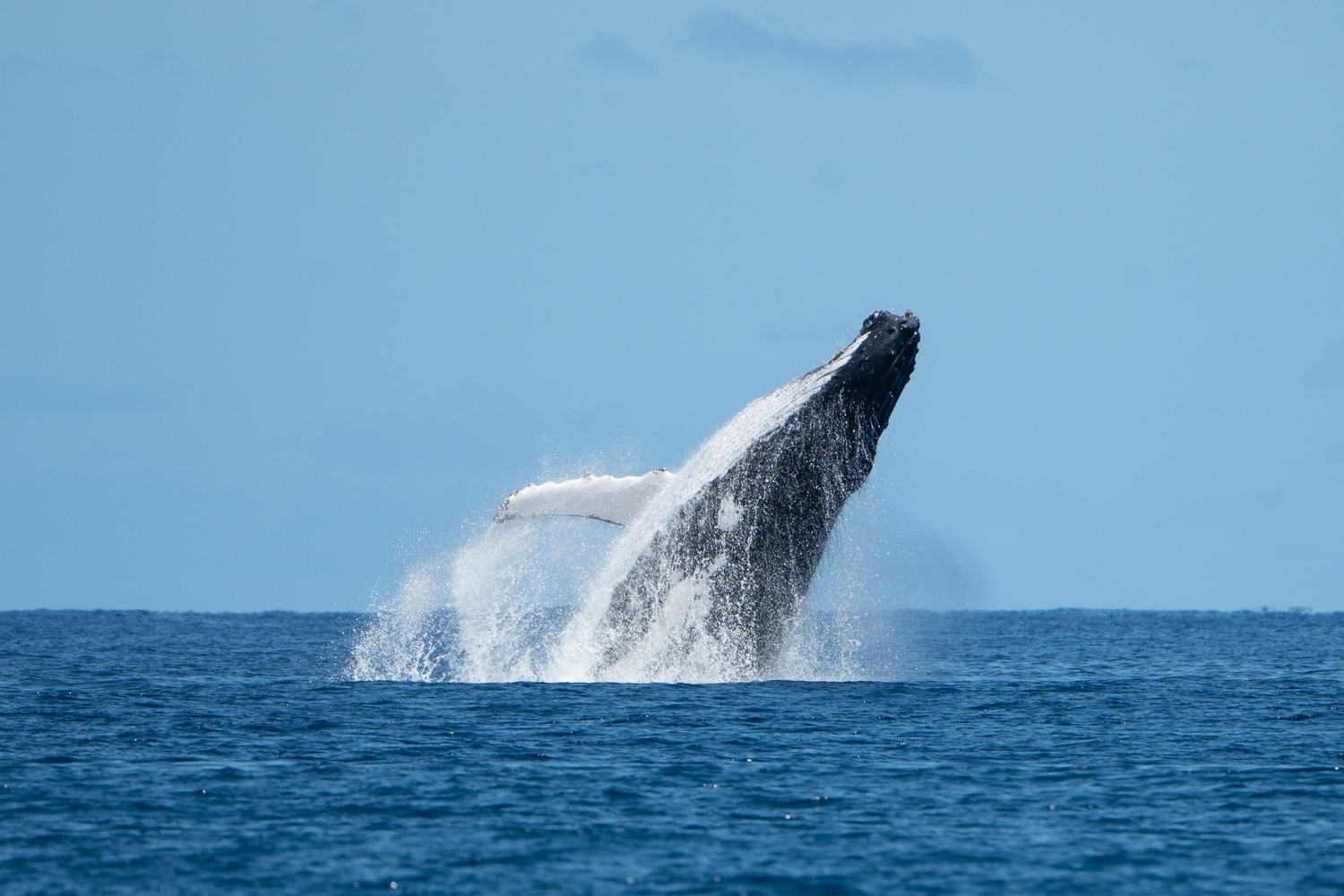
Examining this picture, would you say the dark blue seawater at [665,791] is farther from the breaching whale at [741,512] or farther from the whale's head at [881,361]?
the whale's head at [881,361]

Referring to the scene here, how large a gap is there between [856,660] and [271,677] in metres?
10.6

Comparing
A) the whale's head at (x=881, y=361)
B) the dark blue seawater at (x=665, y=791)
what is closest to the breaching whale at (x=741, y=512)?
the whale's head at (x=881, y=361)

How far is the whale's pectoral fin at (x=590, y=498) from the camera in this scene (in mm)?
17266

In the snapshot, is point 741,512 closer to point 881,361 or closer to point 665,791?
point 881,361

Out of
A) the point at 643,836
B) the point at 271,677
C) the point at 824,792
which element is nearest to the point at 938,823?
the point at 824,792

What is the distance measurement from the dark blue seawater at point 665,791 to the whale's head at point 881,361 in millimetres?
3564

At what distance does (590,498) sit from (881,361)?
12.8ft

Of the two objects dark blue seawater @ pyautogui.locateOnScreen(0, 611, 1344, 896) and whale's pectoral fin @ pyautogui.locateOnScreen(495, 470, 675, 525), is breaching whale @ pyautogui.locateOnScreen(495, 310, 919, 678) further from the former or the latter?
dark blue seawater @ pyautogui.locateOnScreen(0, 611, 1344, 896)

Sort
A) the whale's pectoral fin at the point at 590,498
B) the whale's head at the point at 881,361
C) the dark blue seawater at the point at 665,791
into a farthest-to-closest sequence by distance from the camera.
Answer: the whale's pectoral fin at the point at 590,498
the whale's head at the point at 881,361
the dark blue seawater at the point at 665,791

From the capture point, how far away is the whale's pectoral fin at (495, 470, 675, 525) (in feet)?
56.6

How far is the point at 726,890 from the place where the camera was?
30.5 feet

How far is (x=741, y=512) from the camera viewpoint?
16641 mm

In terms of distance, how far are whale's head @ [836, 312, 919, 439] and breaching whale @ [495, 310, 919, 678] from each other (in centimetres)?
1

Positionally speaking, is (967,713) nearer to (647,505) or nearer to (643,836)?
(647,505)
